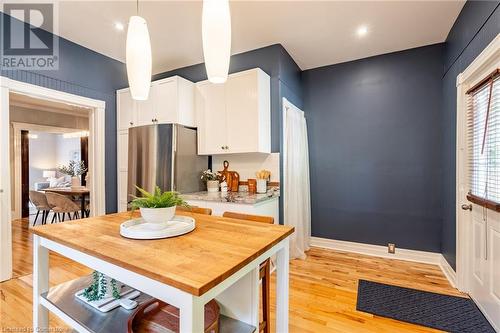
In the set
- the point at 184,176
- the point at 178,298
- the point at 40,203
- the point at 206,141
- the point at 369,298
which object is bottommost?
the point at 369,298

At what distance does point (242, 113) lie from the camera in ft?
9.52

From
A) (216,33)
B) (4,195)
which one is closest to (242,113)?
(216,33)

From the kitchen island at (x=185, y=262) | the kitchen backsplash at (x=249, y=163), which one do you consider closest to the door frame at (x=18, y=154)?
the kitchen backsplash at (x=249, y=163)

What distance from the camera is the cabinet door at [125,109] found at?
3.46 meters

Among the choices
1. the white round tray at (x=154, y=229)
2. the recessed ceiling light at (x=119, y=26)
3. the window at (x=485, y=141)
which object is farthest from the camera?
the recessed ceiling light at (x=119, y=26)

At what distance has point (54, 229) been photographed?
143cm

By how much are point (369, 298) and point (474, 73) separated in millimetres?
2185

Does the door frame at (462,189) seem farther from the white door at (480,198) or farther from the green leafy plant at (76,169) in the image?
the green leafy plant at (76,169)

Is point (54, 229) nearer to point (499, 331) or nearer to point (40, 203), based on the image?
point (499, 331)

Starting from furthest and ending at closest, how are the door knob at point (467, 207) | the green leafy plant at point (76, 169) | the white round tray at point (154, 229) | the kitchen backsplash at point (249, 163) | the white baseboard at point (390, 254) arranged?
1. the green leafy plant at point (76, 169)
2. the kitchen backsplash at point (249, 163)
3. the white baseboard at point (390, 254)
4. the door knob at point (467, 207)
5. the white round tray at point (154, 229)

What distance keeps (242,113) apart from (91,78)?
2.17 metres

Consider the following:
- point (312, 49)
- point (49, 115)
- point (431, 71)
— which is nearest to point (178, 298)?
point (312, 49)

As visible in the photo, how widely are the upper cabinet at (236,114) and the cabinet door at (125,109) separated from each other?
1007mm

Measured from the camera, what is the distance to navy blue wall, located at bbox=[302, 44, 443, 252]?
3.04m
